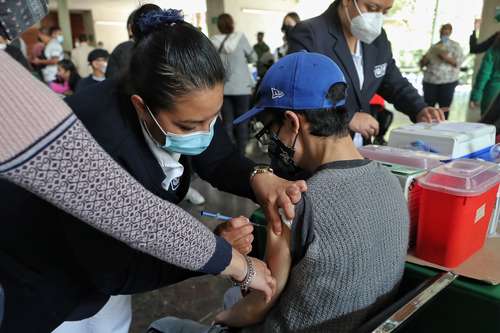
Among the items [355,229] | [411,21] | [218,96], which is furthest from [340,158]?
[411,21]

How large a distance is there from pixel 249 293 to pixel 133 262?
13.5 inches

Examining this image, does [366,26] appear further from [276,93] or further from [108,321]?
[108,321]

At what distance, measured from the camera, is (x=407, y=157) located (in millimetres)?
1308

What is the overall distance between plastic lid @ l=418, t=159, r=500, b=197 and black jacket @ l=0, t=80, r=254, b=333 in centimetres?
67

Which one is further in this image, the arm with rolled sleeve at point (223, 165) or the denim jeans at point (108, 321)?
the arm with rolled sleeve at point (223, 165)

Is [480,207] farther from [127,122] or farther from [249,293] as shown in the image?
[127,122]

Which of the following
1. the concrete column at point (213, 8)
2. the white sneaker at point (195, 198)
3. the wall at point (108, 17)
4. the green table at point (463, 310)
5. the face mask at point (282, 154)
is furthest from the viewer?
the wall at point (108, 17)

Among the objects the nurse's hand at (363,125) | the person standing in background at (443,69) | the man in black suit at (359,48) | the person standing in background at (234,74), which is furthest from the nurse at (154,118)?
the person standing in background at (443,69)

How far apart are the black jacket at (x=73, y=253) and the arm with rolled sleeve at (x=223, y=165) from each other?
32 centimetres

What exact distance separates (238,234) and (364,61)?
4.15 ft

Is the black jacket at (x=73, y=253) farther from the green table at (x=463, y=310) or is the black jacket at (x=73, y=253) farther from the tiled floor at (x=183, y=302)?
the tiled floor at (x=183, y=302)

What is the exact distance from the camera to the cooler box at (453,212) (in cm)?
103

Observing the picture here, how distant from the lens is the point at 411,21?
8695 millimetres

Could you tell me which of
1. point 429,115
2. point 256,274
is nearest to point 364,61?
point 429,115
